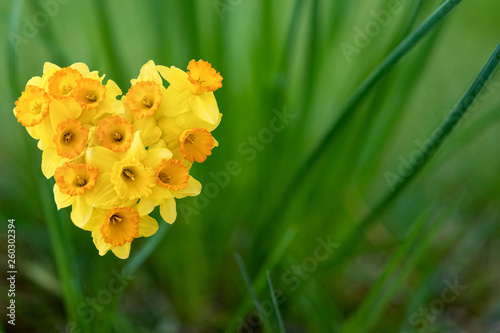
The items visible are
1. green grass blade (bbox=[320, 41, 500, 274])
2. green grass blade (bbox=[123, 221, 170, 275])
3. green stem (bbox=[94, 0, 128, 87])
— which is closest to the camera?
green grass blade (bbox=[320, 41, 500, 274])

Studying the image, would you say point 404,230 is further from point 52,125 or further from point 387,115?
point 52,125

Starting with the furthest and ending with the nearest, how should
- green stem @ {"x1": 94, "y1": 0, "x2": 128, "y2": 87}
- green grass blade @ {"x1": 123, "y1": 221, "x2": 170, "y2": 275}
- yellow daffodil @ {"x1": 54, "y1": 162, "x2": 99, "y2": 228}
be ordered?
1. green stem @ {"x1": 94, "y1": 0, "x2": 128, "y2": 87}
2. green grass blade @ {"x1": 123, "y1": 221, "x2": 170, "y2": 275}
3. yellow daffodil @ {"x1": 54, "y1": 162, "x2": 99, "y2": 228}

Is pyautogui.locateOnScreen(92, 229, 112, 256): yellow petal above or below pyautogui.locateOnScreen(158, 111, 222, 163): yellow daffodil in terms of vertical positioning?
below

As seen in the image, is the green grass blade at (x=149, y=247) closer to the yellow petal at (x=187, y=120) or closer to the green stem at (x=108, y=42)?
the yellow petal at (x=187, y=120)

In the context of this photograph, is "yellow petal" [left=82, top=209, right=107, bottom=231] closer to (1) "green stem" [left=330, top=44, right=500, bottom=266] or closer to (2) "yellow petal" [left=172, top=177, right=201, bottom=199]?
(2) "yellow petal" [left=172, top=177, right=201, bottom=199]

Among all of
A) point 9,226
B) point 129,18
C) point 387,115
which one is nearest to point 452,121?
point 387,115

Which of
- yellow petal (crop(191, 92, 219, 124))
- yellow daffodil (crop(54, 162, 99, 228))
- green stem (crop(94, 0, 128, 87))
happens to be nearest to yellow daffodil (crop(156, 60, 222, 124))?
yellow petal (crop(191, 92, 219, 124))

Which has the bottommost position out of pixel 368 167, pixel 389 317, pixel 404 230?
pixel 389 317
